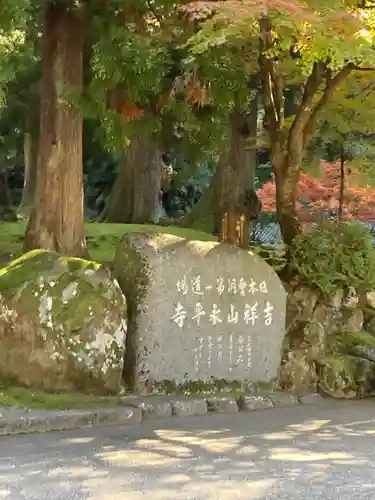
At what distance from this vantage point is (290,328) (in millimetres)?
9375

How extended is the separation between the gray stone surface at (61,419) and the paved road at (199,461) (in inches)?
7.3

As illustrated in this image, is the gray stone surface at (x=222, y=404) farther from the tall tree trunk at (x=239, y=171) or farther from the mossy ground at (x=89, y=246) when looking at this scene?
the tall tree trunk at (x=239, y=171)

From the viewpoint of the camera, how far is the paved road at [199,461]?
4930 mm

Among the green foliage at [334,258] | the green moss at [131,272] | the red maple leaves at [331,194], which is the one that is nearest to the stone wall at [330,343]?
the green foliage at [334,258]

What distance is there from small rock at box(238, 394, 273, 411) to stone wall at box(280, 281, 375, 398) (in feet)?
2.45

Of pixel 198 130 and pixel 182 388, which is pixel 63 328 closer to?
pixel 182 388

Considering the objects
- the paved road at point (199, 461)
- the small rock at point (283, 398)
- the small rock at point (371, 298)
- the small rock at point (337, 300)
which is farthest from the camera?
the small rock at point (371, 298)

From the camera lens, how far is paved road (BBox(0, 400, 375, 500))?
194 inches

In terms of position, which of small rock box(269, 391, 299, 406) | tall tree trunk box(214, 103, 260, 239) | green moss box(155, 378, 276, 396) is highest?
tall tree trunk box(214, 103, 260, 239)

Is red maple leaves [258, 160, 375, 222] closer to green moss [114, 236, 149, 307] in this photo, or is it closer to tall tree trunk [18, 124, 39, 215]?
green moss [114, 236, 149, 307]

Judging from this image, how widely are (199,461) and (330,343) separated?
Answer: 14.0ft

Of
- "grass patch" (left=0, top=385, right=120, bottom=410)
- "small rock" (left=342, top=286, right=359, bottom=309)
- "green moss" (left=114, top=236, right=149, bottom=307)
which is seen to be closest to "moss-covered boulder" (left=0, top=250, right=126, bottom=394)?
"grass patch" (left=0, top=385, right=120, bottom=410)

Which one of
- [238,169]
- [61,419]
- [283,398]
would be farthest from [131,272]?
[238,169]

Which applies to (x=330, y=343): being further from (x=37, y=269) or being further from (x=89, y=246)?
(x=89, y=246)
